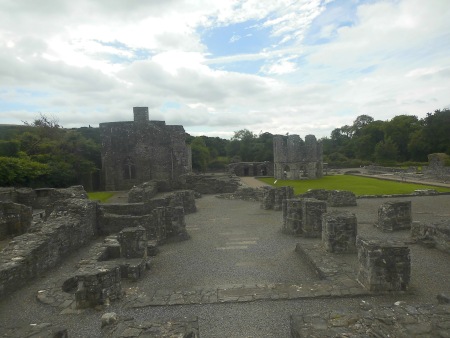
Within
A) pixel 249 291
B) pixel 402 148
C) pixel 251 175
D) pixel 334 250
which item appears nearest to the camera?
pixel 249 291

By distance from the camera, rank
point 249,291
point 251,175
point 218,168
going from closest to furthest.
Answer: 1. point 249,291
2. point 251,175
3. point 218,168

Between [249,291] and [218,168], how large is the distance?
52.0m

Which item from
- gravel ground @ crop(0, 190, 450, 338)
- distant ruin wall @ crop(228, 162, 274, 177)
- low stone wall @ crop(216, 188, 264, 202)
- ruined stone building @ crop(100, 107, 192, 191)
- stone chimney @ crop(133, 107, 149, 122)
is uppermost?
stone chimney @ crop(133, 107, 149, 122)

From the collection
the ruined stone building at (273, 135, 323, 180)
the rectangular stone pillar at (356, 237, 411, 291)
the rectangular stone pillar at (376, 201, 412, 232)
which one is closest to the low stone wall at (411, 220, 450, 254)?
the rectangular stone pillar at (376, 201, 412, 232)

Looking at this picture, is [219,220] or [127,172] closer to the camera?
[219,220]

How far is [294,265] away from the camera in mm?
10477

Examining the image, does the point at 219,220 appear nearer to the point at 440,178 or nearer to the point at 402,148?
the point at 440,178

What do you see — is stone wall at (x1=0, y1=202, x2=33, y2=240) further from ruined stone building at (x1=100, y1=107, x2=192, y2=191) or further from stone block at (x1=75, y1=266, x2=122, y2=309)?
ruined stone building at (x1=100, y1=107, x2=192, y2=191)

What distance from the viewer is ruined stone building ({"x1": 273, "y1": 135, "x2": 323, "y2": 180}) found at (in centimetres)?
4081

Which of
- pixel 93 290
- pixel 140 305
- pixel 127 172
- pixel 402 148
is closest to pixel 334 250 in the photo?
pixel 140 305

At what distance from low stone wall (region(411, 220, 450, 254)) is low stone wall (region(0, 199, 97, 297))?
12476mm

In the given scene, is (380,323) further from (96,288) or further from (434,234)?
(434,234)

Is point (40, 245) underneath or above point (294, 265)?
above

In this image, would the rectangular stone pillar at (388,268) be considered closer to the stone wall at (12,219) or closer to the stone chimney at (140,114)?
the stone wall at (12,219)
